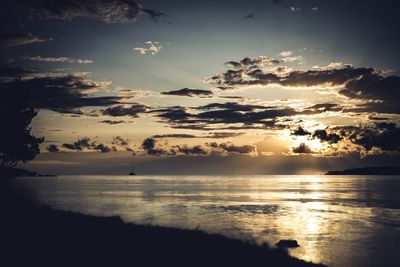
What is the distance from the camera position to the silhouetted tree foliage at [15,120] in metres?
136

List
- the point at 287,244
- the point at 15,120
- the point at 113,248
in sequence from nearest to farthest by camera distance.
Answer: the point at 113,248
the point at 287,244
the point at 15,120

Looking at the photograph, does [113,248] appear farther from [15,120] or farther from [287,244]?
[15,120]

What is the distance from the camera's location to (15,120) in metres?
137

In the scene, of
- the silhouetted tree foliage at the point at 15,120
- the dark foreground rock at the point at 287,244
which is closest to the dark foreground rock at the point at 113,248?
the dark foreground rock at the point at 287,244

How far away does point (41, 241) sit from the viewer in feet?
83.8

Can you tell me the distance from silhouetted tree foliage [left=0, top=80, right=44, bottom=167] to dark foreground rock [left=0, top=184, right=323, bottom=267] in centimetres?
11422

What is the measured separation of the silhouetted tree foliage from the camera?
136125 mm

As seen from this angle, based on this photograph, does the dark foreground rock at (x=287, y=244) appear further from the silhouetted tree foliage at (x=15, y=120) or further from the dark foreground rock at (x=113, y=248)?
the silhouetted tree foliage at (x=15, y=120)

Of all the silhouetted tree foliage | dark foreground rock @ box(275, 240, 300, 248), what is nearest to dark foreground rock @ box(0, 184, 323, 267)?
dark foreground rock @ box(275, 240, 300, 248)

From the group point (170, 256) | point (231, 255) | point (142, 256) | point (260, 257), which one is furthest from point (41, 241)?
point (260, 257)

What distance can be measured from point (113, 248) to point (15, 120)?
421 ft

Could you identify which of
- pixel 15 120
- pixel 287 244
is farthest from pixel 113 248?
pixel 15 120

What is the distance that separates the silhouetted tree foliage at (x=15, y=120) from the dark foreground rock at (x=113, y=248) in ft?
375

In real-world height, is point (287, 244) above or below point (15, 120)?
below
